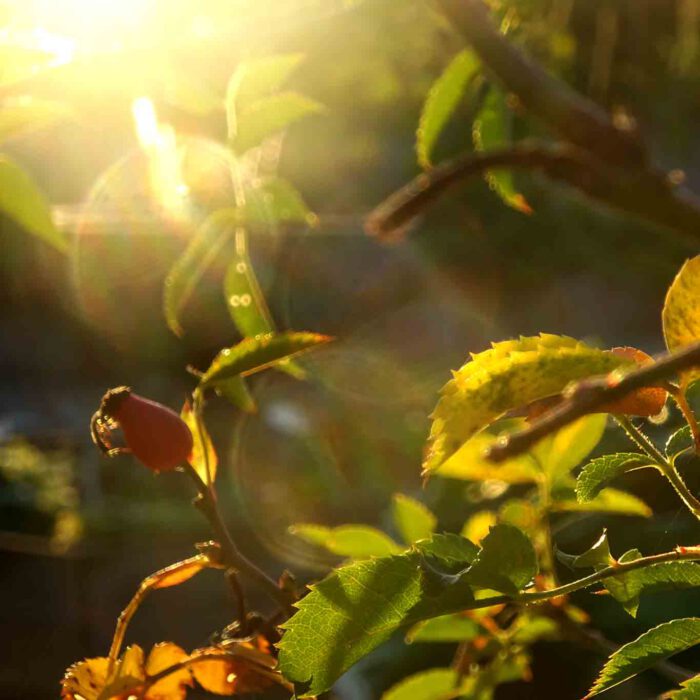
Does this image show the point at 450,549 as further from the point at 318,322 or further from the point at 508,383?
the point at 318,322

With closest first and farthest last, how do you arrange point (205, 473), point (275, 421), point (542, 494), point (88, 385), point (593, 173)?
point (593, 173)
point (205, 473)
point (542, 494)
point (275, 421)
point (88, 385)

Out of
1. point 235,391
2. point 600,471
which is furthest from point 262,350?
point 600,471

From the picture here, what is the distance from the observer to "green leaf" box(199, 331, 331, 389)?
1.40 feet

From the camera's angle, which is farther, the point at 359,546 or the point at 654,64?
the point at 654,64

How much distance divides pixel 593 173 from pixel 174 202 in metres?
0.65

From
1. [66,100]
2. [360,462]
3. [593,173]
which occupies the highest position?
[66,100]

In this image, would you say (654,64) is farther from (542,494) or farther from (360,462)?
(542,494)

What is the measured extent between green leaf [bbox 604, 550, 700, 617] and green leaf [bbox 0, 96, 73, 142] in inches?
20.4

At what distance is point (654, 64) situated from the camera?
3.88 m

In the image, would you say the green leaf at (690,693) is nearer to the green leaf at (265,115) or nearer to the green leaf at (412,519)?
the green leaf at (412,519)

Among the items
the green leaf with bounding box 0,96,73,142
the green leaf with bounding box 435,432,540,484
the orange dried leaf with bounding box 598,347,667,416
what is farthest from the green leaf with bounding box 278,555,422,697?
the green leaf with bounding box 0,96,73,142

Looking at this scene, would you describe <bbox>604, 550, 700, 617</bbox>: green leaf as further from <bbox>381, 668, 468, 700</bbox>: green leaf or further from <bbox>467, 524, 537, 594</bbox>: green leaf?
<bbox>381, 668, 468, 700</bbox>: green leaf

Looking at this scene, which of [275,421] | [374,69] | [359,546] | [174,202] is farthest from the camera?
[275,421]

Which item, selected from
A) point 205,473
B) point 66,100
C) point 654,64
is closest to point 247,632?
point 205,473
